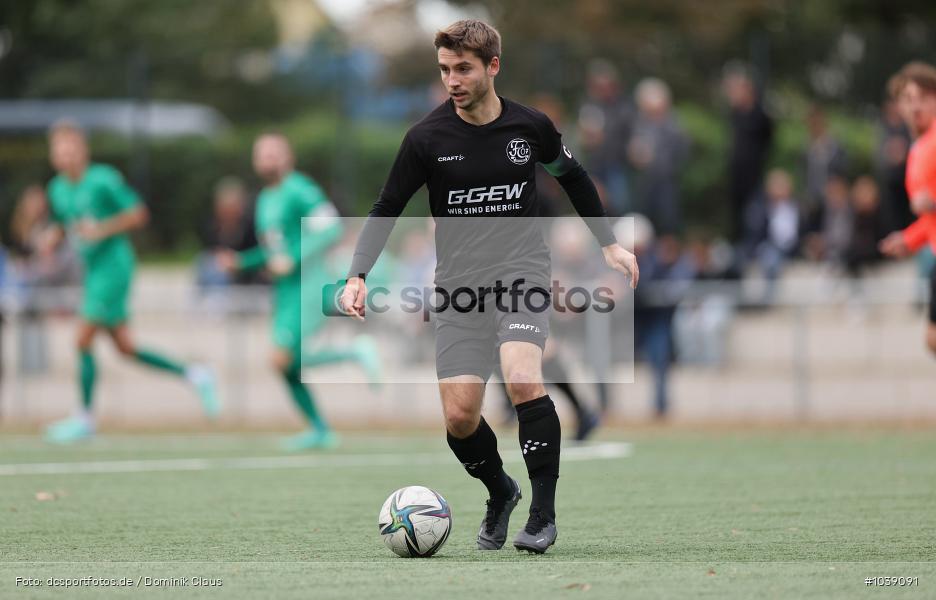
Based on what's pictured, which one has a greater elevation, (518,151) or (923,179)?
(923,179)

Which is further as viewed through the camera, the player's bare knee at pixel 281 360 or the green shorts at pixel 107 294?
the green shorts at pixel 107 294

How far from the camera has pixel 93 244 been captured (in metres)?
13.5

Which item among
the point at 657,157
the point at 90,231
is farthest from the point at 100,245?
the point at 657,157

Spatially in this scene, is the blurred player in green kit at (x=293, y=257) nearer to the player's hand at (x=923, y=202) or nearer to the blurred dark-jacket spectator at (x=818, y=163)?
the player's hand at (x=923, y=202)

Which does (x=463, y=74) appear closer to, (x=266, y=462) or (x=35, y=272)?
(x=266, y=462)

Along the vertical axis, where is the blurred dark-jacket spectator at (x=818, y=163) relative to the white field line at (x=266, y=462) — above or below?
above

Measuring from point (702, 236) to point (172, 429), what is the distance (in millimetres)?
6845

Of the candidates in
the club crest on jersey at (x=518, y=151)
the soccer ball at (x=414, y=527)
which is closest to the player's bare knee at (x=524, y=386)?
the soccer ball at (x=414, y=527)

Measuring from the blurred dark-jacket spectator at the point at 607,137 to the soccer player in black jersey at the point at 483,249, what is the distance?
1129cm

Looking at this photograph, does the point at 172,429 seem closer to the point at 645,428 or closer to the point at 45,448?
the point at 45,448

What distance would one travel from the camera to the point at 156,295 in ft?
63.2

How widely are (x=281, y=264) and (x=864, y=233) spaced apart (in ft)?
25.4

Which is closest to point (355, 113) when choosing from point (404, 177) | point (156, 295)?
point (156, 295)

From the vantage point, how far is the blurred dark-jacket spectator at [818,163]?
714 inches
